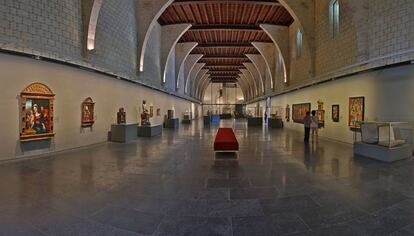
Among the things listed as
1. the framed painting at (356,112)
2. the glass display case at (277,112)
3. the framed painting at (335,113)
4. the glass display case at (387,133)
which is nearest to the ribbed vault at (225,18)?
the glass display case at (277,112)

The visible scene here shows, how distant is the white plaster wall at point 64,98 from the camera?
23.0 ft

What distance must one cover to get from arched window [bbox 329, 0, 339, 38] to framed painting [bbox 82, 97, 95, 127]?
14.0 m

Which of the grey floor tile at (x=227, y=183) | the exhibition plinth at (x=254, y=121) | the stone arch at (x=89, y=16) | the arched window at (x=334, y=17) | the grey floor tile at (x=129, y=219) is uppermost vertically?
the arched window at (x=334, y=17)

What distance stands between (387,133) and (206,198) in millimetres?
6992

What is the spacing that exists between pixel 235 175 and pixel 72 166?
4822 mm

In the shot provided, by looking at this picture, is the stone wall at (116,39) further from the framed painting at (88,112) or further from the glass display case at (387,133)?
the glass display case at (387,133)

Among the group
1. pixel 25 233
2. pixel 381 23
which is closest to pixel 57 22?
pixel 25 233

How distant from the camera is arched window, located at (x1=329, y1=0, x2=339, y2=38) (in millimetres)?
12445

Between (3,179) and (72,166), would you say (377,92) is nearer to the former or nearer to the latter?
(72,166)

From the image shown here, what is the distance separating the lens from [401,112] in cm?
825

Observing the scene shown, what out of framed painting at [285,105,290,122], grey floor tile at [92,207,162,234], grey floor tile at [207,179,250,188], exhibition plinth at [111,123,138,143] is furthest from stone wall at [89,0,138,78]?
framed painting at [285,105,290,122]

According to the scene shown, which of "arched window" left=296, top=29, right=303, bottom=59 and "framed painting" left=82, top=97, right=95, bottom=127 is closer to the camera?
"framed painting" left=82, top=97, right=95, bottom=127

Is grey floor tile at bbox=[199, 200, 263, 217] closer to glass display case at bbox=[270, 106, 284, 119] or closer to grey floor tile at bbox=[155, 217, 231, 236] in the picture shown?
grey floor tile at bbox=[155, 217, 231, 236]

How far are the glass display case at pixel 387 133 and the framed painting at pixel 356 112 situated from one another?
2.15m
